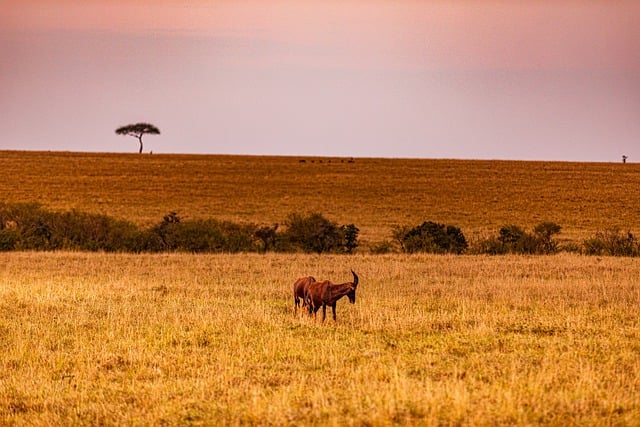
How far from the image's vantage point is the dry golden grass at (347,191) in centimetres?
5488

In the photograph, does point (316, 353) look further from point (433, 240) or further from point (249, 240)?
point (433, 240)

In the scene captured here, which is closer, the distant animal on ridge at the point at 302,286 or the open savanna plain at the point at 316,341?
the open savanna plain at the point at 316,341

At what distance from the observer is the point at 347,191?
69.9 metres

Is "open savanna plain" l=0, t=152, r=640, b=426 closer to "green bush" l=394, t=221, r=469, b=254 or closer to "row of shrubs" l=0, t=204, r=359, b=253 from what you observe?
"row of shrubs" l=0, t=204, r=359, b=253

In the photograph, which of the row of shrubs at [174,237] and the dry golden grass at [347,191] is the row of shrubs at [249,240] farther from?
the dry golden grass at [347,191]

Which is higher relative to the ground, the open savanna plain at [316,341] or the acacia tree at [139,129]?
the acacia tree at [139,129]

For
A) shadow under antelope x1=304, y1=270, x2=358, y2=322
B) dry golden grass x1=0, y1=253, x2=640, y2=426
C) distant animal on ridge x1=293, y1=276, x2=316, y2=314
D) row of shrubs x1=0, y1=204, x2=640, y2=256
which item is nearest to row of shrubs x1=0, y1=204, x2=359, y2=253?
row of shrubs x1=0, y1=204, x2=640, y2=256

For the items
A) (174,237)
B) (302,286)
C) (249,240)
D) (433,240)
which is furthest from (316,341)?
(174,237)

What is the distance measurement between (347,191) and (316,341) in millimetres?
56638

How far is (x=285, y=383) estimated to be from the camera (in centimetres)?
1080

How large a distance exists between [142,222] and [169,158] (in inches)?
2215

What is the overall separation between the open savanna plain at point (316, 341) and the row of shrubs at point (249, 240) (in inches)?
93.5

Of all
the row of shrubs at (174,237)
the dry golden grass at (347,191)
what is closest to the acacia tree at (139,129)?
the dry golden grass at (347,191)

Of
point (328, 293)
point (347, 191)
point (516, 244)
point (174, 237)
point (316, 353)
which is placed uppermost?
point (347, 191)
